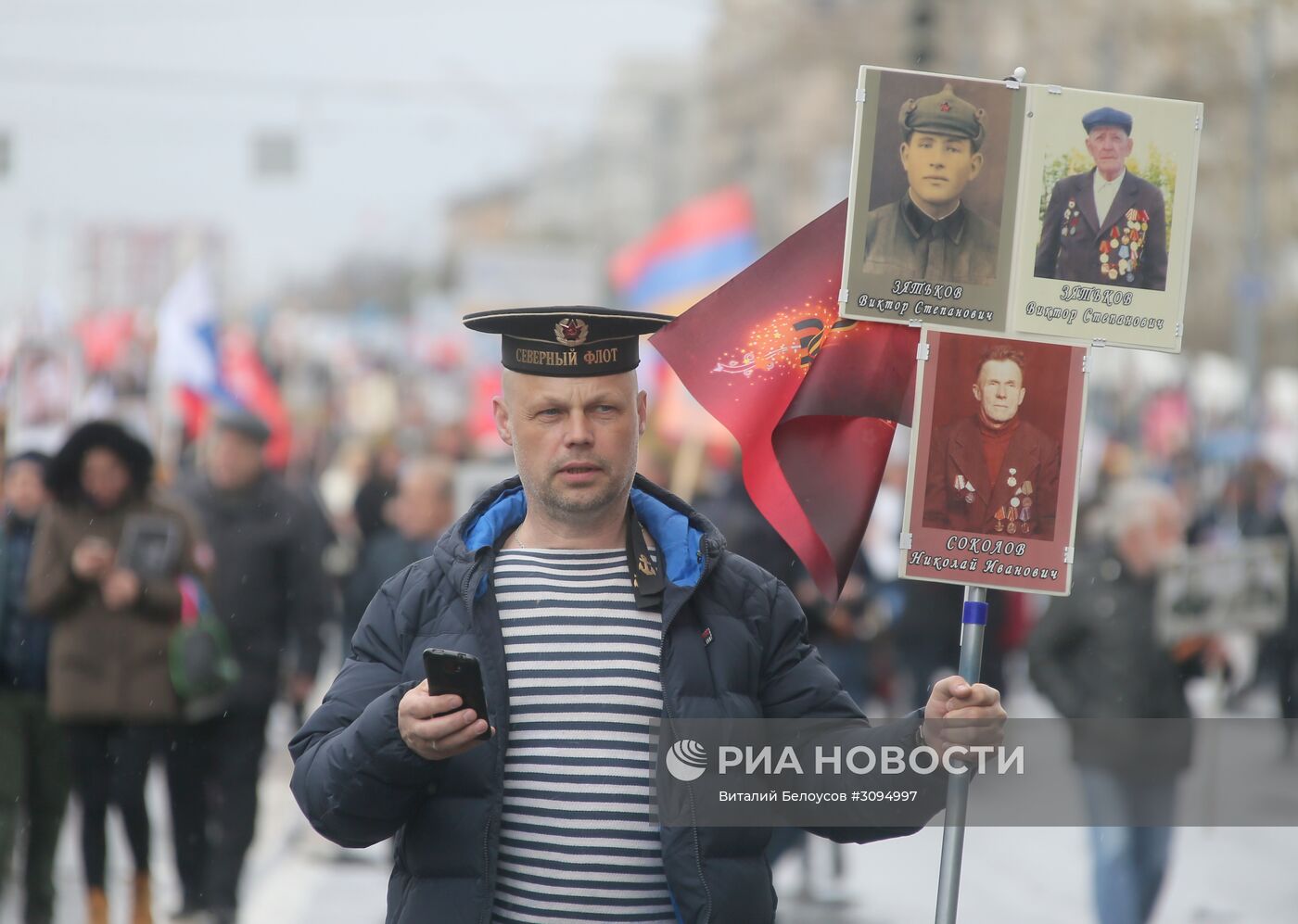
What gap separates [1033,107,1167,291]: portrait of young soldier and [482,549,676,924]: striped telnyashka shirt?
1.01 metres

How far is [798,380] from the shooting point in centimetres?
363

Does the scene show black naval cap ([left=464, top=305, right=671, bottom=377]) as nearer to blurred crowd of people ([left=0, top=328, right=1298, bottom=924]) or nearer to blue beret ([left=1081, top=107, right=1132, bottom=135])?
blue beret ([left=1081, top=107, right=1132, bottom=135])

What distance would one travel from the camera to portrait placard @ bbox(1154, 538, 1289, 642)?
9195 millimetres

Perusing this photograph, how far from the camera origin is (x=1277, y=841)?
10719 mm

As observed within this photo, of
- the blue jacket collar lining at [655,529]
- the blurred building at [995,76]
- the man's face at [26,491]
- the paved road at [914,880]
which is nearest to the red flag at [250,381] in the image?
the blurred building at [995,76]

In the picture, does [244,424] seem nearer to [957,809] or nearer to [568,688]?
[568,688]

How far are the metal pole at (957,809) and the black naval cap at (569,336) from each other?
2.52 feet

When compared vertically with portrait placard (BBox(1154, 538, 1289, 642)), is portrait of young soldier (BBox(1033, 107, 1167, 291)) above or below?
above

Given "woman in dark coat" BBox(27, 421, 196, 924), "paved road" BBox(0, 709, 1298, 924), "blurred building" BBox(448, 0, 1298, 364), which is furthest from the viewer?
"blurred building" BBox(448, 0, 1298, 364)

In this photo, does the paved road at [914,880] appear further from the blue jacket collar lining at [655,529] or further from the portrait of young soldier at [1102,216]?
the portrait of young soldier at [1102,216]

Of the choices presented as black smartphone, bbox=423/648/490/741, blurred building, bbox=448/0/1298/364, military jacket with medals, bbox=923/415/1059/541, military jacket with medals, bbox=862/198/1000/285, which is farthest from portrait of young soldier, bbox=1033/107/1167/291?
blurred building, bbox=448/0/1298/364

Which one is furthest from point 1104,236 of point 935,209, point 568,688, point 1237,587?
point 1237,587

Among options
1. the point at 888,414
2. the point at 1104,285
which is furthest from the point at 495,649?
the point at 1104,285

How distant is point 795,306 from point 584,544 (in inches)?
24.7
